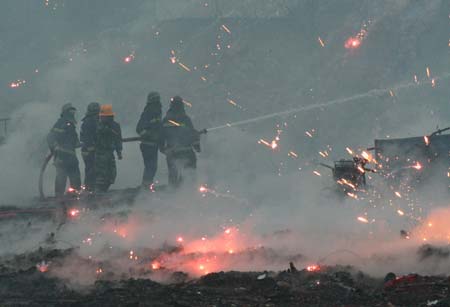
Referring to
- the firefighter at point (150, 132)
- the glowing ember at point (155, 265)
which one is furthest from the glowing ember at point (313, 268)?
the firefighter at point (150, 132)

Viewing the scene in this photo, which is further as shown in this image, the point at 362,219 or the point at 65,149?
the point at 65,149

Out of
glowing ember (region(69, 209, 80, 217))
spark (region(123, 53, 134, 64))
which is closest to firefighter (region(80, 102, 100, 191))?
glowing ember (region(69, 209, 80, 217))

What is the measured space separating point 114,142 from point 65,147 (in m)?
1.24

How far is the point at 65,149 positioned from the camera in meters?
13.9

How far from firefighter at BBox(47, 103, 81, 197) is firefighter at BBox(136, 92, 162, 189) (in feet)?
5.14

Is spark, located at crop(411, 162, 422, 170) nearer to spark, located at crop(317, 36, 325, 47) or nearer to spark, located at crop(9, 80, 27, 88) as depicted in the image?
spark, located at crop(317, 36, 325, 47)

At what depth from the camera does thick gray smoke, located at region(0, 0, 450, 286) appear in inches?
680

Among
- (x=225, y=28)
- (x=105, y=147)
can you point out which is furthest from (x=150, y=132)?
(x=225, y=28)

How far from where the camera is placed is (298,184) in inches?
573

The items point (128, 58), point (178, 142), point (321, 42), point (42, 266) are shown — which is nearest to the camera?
point (42, 266)

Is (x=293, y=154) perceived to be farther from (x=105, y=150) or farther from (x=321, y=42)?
(x=105, y=150)

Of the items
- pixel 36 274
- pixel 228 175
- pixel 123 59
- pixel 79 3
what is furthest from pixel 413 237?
pixel 79 3

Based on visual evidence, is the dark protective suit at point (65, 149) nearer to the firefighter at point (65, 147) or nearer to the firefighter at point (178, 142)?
the firefighter at point (65, 147)

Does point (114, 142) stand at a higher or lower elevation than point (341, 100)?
lower
